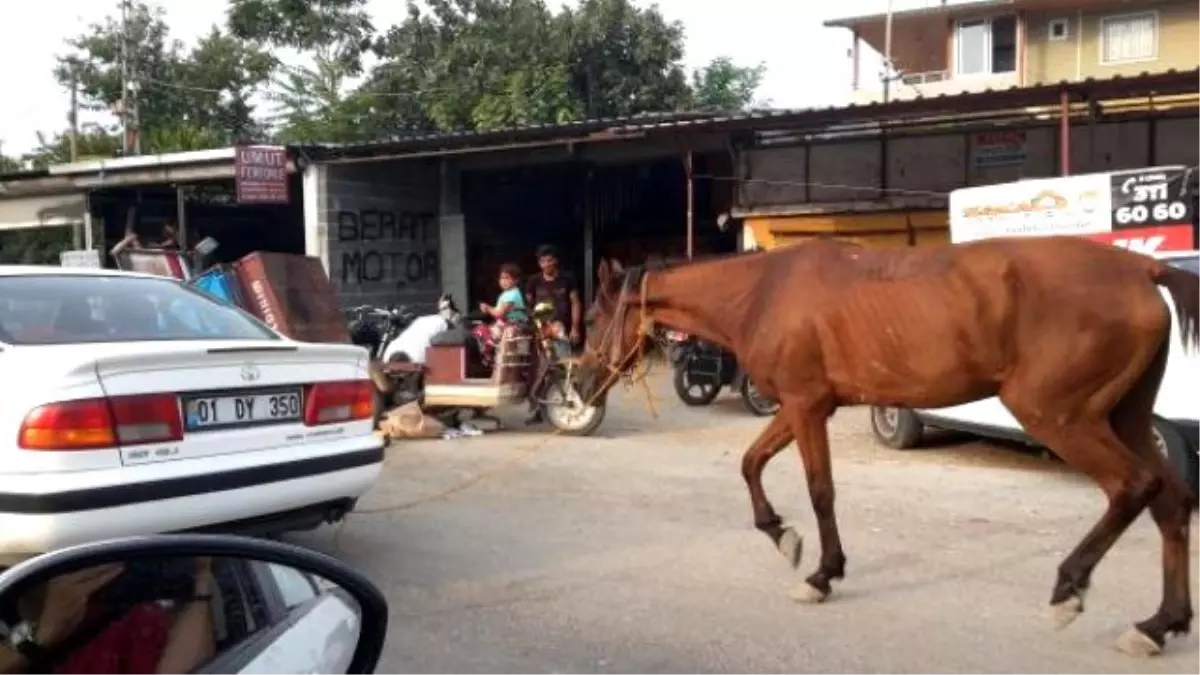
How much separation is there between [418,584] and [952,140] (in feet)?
40.8

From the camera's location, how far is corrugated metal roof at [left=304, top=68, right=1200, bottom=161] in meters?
12.2

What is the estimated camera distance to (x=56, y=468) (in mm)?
4812

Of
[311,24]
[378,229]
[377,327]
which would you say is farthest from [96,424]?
[311,24]

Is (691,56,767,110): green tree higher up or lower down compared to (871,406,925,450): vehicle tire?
higher up

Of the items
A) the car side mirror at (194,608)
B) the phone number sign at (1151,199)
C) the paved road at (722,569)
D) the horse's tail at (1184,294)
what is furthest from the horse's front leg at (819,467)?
the phone number sign at (1151,199)

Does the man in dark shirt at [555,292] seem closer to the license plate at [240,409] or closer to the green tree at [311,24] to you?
the license plate at [240,409]

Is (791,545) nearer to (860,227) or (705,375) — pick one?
(705,375)

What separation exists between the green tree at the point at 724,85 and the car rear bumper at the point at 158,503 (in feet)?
81.0

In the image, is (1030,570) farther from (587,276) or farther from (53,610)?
(587,276)

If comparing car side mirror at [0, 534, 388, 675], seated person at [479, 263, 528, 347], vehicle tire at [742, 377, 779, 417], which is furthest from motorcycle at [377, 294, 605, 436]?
car side mirror at [0, 534, 388, 675]

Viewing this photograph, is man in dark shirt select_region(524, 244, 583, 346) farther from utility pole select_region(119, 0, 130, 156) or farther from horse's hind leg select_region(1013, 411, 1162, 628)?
utility pole select_region(119, 0, 130, 156)

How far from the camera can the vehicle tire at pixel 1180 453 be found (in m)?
7.68

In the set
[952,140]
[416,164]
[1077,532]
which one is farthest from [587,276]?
[1077,532]

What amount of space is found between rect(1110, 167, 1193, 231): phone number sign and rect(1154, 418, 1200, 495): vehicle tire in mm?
3750
